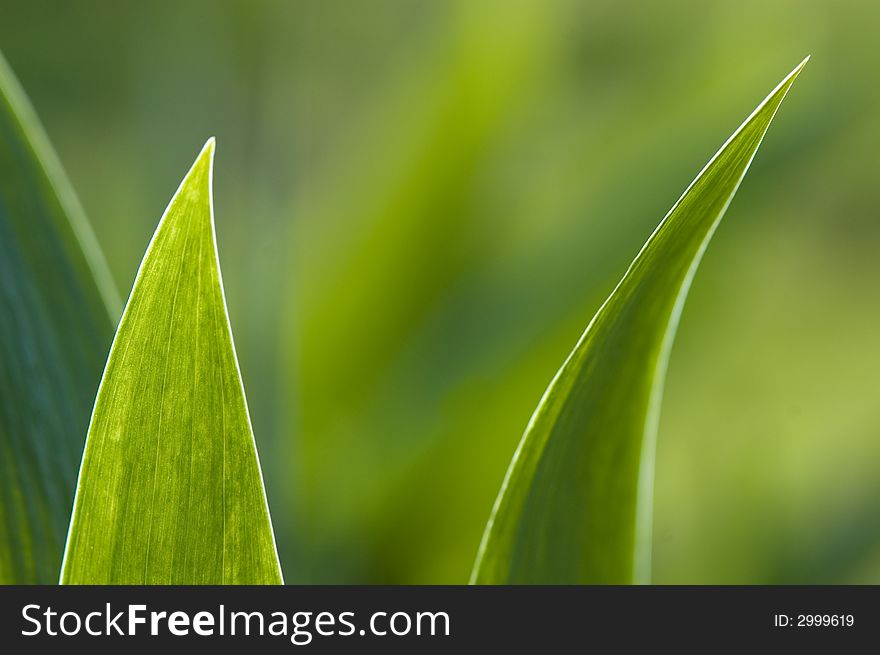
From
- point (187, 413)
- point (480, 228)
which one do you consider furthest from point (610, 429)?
point (480, 228)

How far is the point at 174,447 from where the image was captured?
0.15m

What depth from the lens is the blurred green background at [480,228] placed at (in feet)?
1.16

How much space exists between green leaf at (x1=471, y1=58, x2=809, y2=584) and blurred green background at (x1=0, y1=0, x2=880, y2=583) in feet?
0.50

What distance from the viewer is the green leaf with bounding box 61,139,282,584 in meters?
0.14

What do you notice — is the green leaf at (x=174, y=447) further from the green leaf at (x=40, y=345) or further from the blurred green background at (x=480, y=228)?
the blurred green background at (x=480, y=228)

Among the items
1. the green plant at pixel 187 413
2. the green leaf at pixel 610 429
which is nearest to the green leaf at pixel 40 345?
the green plant at pixel 187 413

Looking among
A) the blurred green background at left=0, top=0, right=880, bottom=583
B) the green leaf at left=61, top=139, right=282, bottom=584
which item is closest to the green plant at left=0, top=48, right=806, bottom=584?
the green leaf at left=61, top=139, right=282, bottom=584

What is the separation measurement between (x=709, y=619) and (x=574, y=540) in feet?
0.13

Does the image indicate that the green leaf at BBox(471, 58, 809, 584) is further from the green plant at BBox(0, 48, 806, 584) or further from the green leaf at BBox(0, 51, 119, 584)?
the green leaf at BBox(0, 51, 119, 584)

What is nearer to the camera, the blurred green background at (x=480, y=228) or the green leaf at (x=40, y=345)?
the green leaf at (x=40, y=345)

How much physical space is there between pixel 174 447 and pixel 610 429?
3.7 inches

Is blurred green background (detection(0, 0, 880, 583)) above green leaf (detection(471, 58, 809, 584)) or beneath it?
above

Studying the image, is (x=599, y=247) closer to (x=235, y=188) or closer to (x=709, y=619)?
(x=709, y=619)

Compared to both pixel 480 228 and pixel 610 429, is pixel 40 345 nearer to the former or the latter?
pixel 610 429
